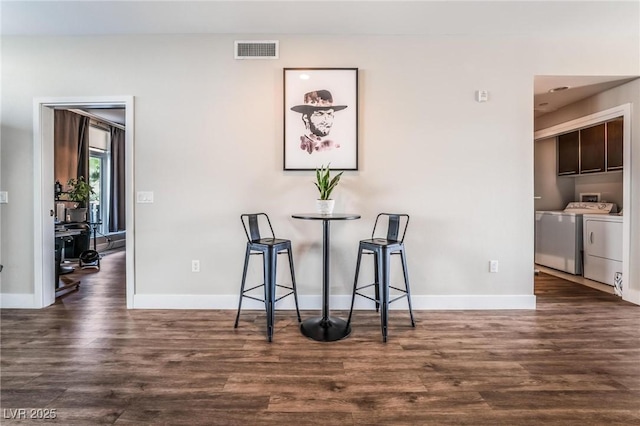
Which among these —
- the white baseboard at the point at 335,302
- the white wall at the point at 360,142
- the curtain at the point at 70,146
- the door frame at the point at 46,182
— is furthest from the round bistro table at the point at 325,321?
the curtain at the point at 70,146

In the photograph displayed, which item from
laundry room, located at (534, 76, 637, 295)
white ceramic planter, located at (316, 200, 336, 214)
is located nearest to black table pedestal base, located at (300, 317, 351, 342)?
white ceramic planter, located at (316, 200, 336, 214)

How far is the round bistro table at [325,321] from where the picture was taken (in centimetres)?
229

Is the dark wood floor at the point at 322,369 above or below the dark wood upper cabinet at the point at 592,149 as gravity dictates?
below

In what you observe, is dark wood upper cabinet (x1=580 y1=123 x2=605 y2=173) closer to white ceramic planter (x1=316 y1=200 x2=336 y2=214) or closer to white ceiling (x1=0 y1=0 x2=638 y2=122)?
white ceiling (x1=0 y1=0 x2=638 y2=122)

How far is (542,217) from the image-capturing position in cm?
467

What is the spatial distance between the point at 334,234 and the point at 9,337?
2.61 meters

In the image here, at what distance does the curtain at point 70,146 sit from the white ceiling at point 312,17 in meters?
2.39

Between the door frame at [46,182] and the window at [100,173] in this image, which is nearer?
the door frame at [46,182]

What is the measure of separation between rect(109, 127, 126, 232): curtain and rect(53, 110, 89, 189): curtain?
2.32ft

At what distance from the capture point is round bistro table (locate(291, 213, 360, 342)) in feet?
7.50

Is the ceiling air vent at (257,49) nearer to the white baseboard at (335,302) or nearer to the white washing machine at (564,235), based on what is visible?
the white baseboard at (335,302)

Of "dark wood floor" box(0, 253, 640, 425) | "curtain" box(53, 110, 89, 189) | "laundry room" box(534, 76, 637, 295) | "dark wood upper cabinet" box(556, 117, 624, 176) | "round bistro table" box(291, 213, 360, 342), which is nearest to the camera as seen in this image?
"dark wood floor" box(0, 253, 640, 425)

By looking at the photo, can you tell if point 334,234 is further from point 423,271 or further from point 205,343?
point 205,343

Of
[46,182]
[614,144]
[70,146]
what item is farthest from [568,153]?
[70,146]
